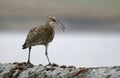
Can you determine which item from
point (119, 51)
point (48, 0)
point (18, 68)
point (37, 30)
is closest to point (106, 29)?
point (48, 0)

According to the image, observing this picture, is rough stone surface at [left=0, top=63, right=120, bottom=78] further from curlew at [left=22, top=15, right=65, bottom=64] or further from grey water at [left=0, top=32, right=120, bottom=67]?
grey water at [left=0, top=32, right=120, bottom=67]

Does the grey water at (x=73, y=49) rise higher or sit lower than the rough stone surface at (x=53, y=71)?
higher

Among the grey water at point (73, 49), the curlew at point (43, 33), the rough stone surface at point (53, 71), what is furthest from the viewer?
the grey water at point (73, 49)

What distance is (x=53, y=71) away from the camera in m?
11.5

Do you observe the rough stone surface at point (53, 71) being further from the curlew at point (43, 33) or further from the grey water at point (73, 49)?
the grey water at point (73, 49)

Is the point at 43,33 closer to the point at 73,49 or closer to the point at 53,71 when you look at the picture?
the point at 53,71

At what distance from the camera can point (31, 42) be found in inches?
567

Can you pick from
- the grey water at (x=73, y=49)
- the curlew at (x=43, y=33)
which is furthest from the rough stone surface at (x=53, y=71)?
the grey water at (x=73, y=49)

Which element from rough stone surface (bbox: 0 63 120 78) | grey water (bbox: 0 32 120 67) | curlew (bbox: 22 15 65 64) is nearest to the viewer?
rough stone surface (bbox: 0 63 120 78)

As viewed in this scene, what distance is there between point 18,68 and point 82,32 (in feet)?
96.8

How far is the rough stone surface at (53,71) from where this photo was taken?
10.4 metres

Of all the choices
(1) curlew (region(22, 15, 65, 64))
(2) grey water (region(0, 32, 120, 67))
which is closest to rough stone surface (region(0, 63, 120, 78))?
(1) curlew (region(22, 15, 65, 64))

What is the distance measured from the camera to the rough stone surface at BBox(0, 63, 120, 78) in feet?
34.1

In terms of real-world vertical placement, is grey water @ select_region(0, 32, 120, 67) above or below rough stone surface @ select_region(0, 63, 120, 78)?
above
